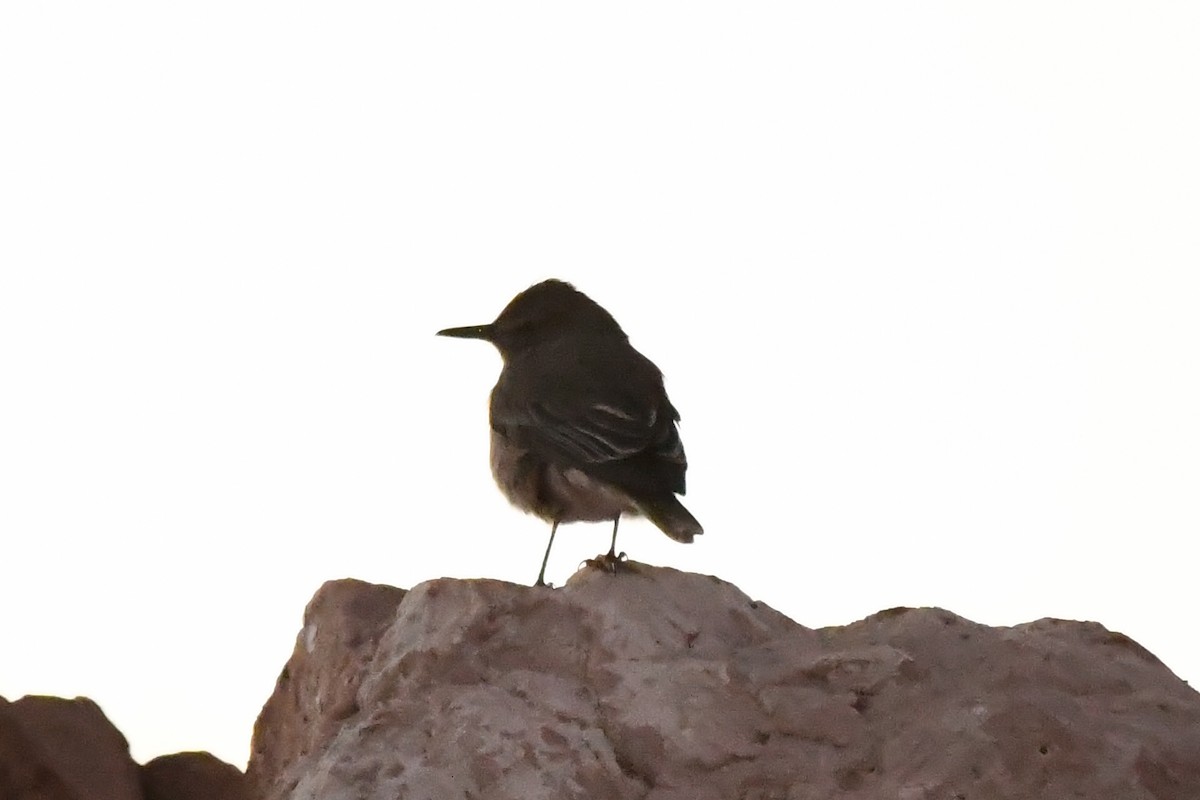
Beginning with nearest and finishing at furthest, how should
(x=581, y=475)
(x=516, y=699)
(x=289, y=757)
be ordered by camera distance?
(x=516, y=699), (x=289, y=757), (x=581, y=475)

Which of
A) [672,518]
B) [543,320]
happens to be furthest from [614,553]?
[543,320]

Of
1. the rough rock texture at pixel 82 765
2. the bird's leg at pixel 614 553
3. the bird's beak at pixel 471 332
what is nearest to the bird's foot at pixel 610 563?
the bird's leg at pixel 614 553

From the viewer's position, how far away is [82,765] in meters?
6.04

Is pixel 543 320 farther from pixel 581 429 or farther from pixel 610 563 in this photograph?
pixel 610 563

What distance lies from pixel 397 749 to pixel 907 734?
1470 millimetres

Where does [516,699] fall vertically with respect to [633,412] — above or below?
below

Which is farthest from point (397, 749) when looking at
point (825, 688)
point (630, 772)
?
point (825, 688)

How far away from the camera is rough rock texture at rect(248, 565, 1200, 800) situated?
3.83 meters

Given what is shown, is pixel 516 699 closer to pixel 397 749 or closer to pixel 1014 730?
pixel 397 749

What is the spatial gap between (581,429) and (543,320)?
1.44 m

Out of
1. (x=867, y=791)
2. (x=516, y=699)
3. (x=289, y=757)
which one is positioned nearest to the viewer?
(x=867, y=791)

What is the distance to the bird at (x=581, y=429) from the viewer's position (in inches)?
212

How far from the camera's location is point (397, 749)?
3949mm

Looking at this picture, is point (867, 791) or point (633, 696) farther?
point (633, 696)
